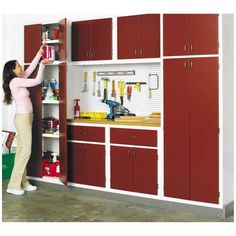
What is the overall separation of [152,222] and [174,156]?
2.51ft

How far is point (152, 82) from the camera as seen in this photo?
5371mm

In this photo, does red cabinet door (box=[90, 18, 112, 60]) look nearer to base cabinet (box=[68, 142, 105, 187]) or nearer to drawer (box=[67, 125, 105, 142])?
drawer (box=[67, 125, 105, 142])

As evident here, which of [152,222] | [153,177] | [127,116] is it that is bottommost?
[152,222]

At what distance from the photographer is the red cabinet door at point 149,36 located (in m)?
4.93

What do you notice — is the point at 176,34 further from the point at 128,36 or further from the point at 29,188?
the point at 29,188

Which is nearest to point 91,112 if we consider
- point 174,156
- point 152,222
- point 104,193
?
point 104,193

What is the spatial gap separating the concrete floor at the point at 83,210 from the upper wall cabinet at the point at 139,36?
167 cm

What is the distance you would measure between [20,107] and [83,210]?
1537 mm

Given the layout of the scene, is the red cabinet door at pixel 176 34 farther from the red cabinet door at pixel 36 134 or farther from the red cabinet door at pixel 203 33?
the red cabinet door at pixel 36 134

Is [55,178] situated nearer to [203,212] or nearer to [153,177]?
[153,177]

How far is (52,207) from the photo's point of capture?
4.87 m

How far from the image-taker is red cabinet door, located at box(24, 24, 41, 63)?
19.0ft

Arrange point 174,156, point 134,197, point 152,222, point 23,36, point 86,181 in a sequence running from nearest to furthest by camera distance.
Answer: point 152,222 → point 174,156 → point 134,197 → point 86,181 → point 23,36

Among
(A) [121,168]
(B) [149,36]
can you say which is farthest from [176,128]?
(B) [149,36]
